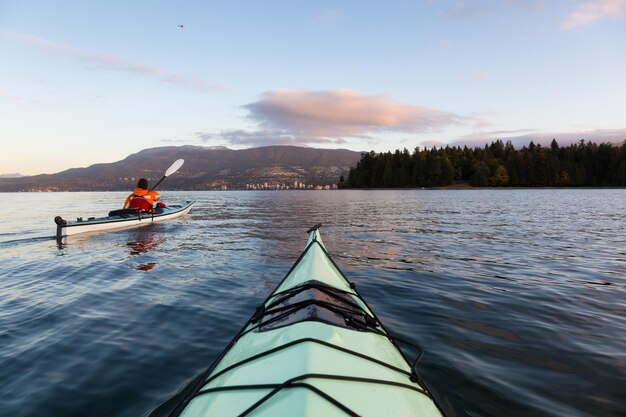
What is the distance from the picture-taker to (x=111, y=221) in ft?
63.4

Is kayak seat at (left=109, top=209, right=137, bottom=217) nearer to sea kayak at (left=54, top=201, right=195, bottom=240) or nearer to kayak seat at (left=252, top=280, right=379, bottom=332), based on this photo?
sea kayak at (left=54, top=201, right=195, bottom=240)

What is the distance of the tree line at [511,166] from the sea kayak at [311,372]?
120932 mm

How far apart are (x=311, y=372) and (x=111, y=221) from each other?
1981cm

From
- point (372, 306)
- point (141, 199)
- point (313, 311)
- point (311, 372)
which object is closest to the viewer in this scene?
point (311, 372)

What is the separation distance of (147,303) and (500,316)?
741cm

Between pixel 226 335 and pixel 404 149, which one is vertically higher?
pixel 404 149

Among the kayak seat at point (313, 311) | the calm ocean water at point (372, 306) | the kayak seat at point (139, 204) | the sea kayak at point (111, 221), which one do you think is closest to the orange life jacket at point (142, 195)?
the kayak seat at point (139, 204)

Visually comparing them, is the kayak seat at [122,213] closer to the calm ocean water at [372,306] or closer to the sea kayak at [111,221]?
the sea kayak at [111,221]

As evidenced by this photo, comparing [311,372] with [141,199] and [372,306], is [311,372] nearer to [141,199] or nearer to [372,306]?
[372,306]

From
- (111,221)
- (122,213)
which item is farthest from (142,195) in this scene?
(111,221)

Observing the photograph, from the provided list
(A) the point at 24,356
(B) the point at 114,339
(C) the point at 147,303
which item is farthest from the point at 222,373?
(C) the point at 147,303

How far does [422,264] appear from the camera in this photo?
11438mm

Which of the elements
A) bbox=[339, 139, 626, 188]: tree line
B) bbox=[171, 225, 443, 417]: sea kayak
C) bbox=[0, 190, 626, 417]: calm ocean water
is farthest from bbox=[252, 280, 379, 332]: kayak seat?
bbox=[339, 139, 626, 188]: tree line

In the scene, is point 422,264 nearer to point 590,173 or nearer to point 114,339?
point 114,339
